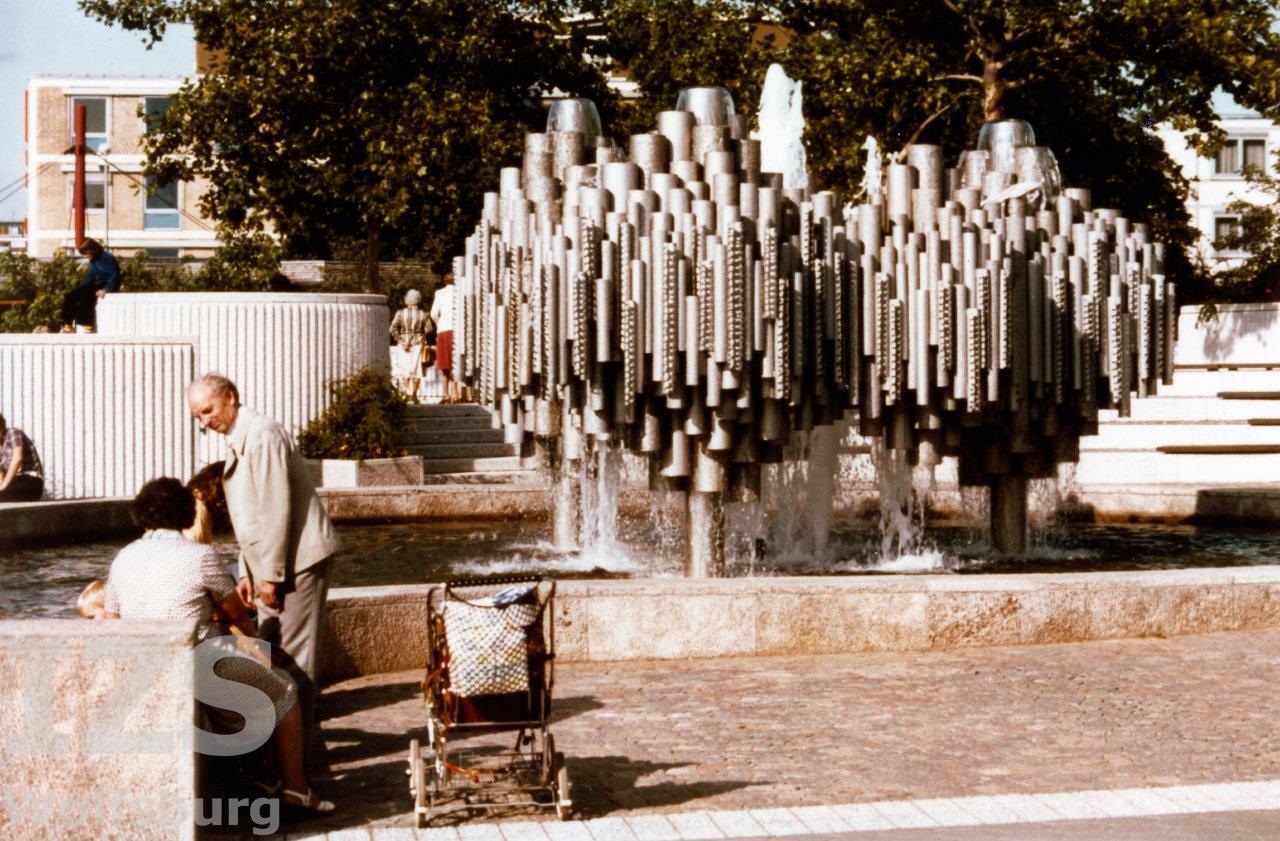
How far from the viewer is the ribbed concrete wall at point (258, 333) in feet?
71.8

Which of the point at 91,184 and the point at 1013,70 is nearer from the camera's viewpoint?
the point at 1013,70

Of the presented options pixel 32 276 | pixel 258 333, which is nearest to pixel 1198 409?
pixel 258 333

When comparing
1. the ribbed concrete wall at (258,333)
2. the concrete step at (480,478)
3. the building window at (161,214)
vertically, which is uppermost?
the building window at (161,214)

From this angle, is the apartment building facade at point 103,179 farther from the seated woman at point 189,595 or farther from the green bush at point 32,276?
the seated woman at point 189,595

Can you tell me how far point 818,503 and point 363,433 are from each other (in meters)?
7.41

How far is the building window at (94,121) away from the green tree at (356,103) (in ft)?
134

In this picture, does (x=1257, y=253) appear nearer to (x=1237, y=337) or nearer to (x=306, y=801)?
(x=1237, y=337)

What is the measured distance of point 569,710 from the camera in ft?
31.1

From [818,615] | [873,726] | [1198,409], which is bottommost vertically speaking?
[873,726]

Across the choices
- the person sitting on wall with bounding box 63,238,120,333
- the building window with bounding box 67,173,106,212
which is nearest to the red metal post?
the building window with bounding box 67,173,106,212

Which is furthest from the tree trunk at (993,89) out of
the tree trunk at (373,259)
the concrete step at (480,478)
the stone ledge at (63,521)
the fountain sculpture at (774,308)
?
the stone ledge at (63,521)

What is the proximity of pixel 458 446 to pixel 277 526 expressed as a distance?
16.4 m

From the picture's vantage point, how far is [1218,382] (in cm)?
2597

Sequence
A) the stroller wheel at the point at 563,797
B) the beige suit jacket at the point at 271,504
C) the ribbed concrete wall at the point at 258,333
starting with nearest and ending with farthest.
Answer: the stroller wheel at the point at 563,797 < the beige suit jacket at the point at 271,504 < the ribbed concrete wall at the point at 258,333
